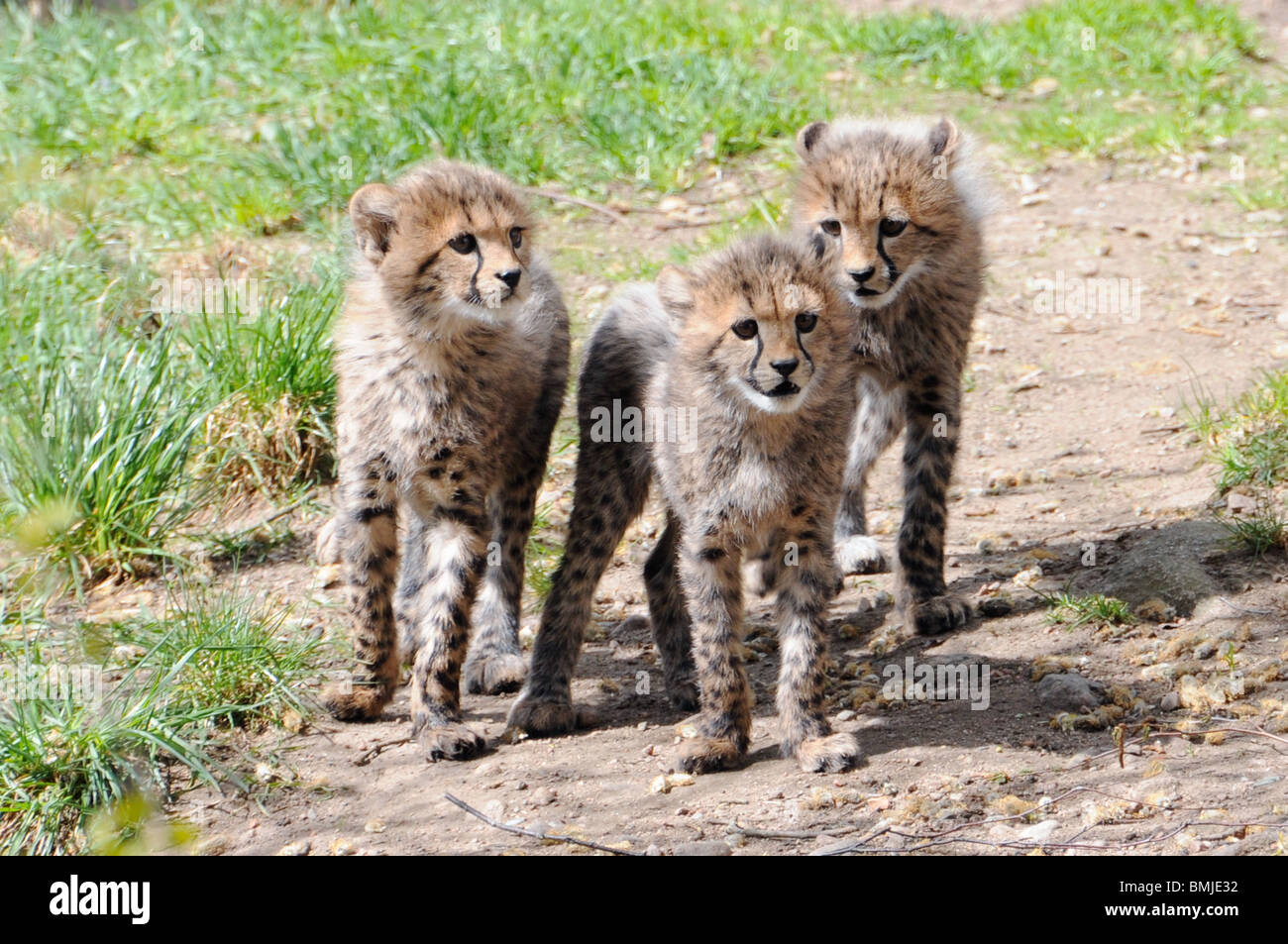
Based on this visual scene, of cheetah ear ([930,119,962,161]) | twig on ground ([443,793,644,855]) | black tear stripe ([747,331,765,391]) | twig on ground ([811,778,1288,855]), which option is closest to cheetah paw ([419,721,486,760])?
twig on ground ([443,793,644,855])

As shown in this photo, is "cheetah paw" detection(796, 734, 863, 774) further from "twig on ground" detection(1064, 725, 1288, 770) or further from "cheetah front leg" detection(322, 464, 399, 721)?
"cheetah front leg" detection(322, 464, 399, 721)

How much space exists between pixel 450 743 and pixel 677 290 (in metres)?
1.43

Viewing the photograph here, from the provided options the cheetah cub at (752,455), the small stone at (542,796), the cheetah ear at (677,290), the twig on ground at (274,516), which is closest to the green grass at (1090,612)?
the cheetah cub at (752,455)

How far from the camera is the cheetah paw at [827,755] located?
3.89 meters

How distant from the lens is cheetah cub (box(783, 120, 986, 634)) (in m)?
4.69

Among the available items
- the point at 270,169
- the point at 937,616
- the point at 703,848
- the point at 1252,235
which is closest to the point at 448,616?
the point at 703,848

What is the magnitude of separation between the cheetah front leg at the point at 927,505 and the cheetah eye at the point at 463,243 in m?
1.63

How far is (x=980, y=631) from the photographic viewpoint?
4.80 metres

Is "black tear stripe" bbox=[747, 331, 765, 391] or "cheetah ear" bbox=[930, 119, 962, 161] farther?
"cheetah ear" bbox=[930, 119, 962, 161]

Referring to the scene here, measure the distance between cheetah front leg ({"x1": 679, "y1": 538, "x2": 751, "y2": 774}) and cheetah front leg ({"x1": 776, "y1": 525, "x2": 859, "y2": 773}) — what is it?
0.12 metres

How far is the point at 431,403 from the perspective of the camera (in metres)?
4.36

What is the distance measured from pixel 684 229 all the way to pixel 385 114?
185 centimetres
